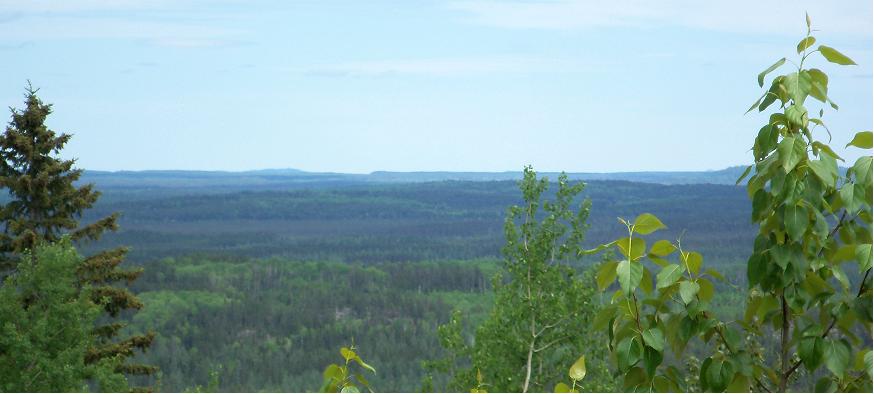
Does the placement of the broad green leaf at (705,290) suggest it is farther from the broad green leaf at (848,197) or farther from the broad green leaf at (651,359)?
the broad green leaf at (848,197)

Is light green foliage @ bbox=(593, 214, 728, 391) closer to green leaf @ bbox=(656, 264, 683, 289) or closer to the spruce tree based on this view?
green leaf @ bbox=(656, 264, 683, 289)

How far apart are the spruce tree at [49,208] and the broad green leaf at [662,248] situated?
12.8 metres

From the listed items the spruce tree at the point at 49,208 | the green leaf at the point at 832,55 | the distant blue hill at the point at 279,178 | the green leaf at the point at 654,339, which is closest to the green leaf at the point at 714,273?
the green leaf at the point at 654,339

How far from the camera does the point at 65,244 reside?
1310cm

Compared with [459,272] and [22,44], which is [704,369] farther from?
[22,44]

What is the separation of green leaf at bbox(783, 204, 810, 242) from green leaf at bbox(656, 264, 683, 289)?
0.55 ft

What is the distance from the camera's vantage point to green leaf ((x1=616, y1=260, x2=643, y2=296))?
1302 mm

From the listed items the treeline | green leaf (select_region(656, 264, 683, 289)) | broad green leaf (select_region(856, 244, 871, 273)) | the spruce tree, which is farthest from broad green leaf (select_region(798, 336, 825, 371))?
the treeline

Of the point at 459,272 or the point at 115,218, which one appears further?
the point at 459,272

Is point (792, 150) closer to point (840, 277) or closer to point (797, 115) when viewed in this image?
point (797, 115)

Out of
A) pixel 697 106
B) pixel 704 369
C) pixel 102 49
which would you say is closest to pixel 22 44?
pixel 102 49

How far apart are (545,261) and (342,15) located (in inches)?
1112

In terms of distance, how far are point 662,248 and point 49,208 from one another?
1393 cm

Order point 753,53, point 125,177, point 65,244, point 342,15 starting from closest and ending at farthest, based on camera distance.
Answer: point 65,244 < point 342,15 < point 753,53 < point 125,177
